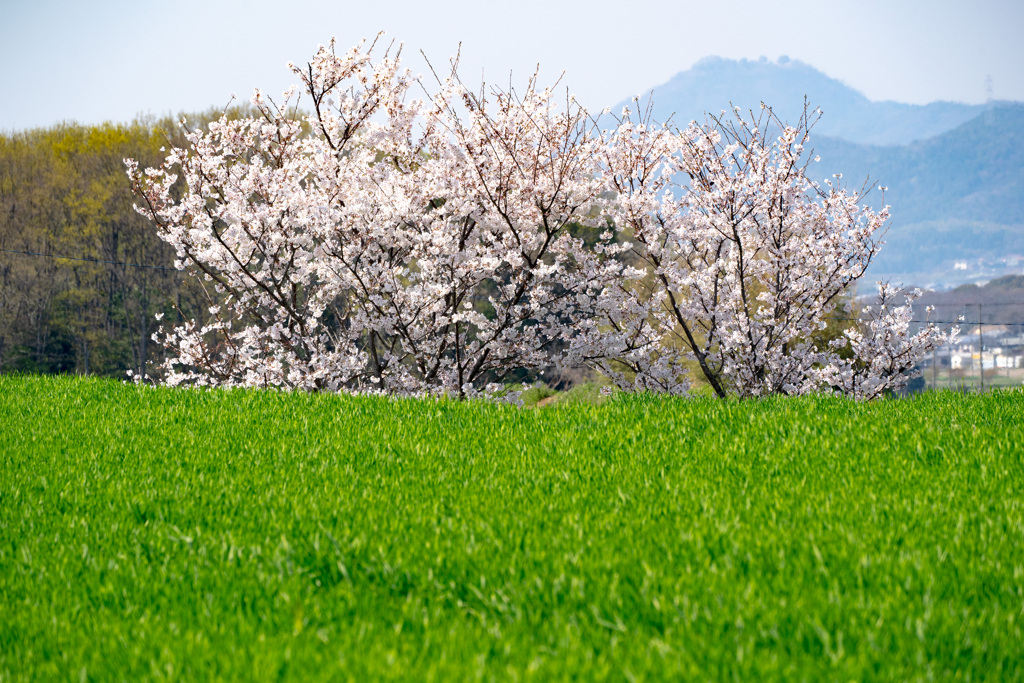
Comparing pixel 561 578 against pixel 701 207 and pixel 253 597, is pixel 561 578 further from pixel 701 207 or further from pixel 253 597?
pixel 701 207

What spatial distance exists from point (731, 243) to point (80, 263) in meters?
29.1

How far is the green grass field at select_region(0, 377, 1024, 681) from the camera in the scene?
117 inches

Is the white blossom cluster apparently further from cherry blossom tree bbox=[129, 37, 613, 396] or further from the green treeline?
the green treeline

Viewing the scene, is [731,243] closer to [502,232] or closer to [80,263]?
[502,232]

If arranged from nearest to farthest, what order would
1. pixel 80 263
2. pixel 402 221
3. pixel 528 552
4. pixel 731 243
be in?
pixel 528 552 → pixel 402 221 → pixel 731 243 → pixel 80 263

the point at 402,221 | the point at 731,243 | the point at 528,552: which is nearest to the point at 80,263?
the point at 402,221

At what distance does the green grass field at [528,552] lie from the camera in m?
2.97

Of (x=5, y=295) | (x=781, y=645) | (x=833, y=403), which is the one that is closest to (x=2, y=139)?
(x=5, y=295)

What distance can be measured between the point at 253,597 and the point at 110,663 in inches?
26.0

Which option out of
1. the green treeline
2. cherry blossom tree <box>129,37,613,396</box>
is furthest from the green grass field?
the green treeline

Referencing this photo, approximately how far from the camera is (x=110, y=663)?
121 inches

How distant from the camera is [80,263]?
104 ft

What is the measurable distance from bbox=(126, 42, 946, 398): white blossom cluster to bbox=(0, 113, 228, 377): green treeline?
19.6 m

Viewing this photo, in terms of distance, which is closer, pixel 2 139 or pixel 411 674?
pixel 411 674
